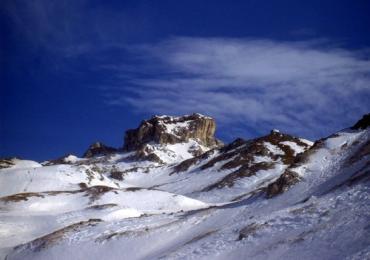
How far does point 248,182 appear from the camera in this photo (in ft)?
314

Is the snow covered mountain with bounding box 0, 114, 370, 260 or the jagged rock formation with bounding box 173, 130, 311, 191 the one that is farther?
the jagged rock formation with bounding box 173, 130, 311, 191

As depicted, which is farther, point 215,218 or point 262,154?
point 262,154

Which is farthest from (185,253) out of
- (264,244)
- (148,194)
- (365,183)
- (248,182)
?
(248,182)

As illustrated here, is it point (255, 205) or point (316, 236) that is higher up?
point (255, 205)

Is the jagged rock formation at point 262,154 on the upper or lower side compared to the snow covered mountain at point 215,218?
upper

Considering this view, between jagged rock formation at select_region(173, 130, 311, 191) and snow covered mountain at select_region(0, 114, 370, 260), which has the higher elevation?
jagged rock formation at select_region(173, 130, 311, 191)

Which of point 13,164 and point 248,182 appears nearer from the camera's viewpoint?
point 248,182

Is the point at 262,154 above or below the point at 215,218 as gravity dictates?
above

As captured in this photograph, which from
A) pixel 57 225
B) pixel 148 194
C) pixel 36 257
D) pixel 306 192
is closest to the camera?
pixel 306 192

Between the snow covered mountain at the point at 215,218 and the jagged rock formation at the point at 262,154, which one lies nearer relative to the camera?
the snow covered mountain at the point at 215,218

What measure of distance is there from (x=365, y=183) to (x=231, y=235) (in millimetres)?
8315

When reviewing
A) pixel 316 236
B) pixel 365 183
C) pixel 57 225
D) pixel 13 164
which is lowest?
pixel 316 236

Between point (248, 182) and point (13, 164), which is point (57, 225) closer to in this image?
point (248, 182)

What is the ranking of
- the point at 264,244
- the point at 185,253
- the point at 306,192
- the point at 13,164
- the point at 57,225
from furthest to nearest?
the point at 13,164 → the point at 57,225 → the point at 306,192 → the point at 185,253 → the point at 264,244
